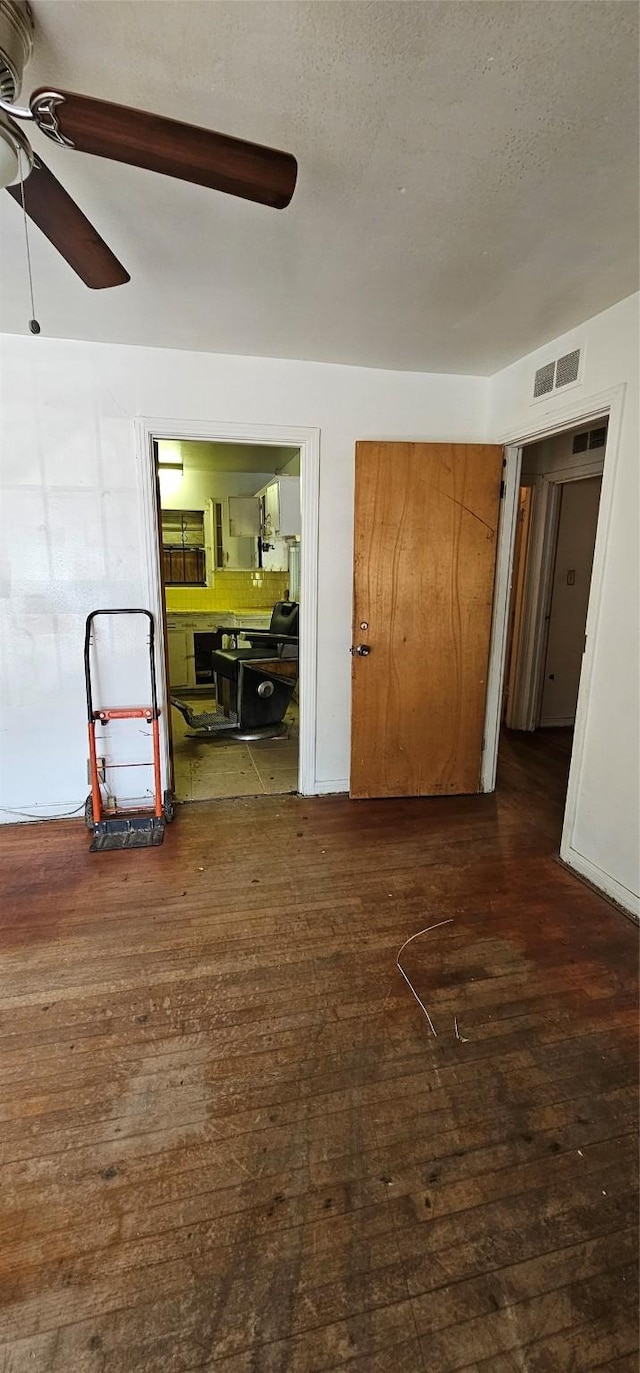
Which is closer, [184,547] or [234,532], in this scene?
[234,532]

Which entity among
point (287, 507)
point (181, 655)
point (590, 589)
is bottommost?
point (181, 655)

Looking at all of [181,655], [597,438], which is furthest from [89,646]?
[597,438]

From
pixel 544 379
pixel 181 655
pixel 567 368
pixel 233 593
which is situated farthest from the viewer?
pixel 233 593

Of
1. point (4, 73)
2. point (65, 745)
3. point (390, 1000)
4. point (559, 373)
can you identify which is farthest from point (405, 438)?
point (390, 1000)

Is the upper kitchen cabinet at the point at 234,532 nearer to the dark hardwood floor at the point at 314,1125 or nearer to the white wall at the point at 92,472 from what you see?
the white wall at the point at 92,472

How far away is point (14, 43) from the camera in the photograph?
1129mm

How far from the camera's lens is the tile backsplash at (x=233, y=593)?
668 cm

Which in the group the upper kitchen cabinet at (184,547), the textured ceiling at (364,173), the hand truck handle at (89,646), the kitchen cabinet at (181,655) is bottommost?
the kitchen cabinet at (181,655)

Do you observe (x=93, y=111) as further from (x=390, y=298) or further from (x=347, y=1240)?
(x=347, y=1240)

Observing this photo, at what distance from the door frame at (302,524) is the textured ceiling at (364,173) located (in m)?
0.45

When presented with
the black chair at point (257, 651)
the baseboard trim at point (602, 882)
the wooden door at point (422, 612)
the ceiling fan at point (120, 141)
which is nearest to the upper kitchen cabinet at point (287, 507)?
the black chair at point (257, 651)

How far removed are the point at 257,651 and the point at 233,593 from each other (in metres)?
2.24

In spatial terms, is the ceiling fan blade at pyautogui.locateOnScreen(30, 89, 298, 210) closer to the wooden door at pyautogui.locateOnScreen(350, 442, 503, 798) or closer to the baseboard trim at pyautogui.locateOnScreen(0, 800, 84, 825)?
the wooden door at pyautogui.locateOnScreen(350, 442, 503, 798)

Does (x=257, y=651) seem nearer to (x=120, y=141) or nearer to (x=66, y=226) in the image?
(x=66, y=226)
